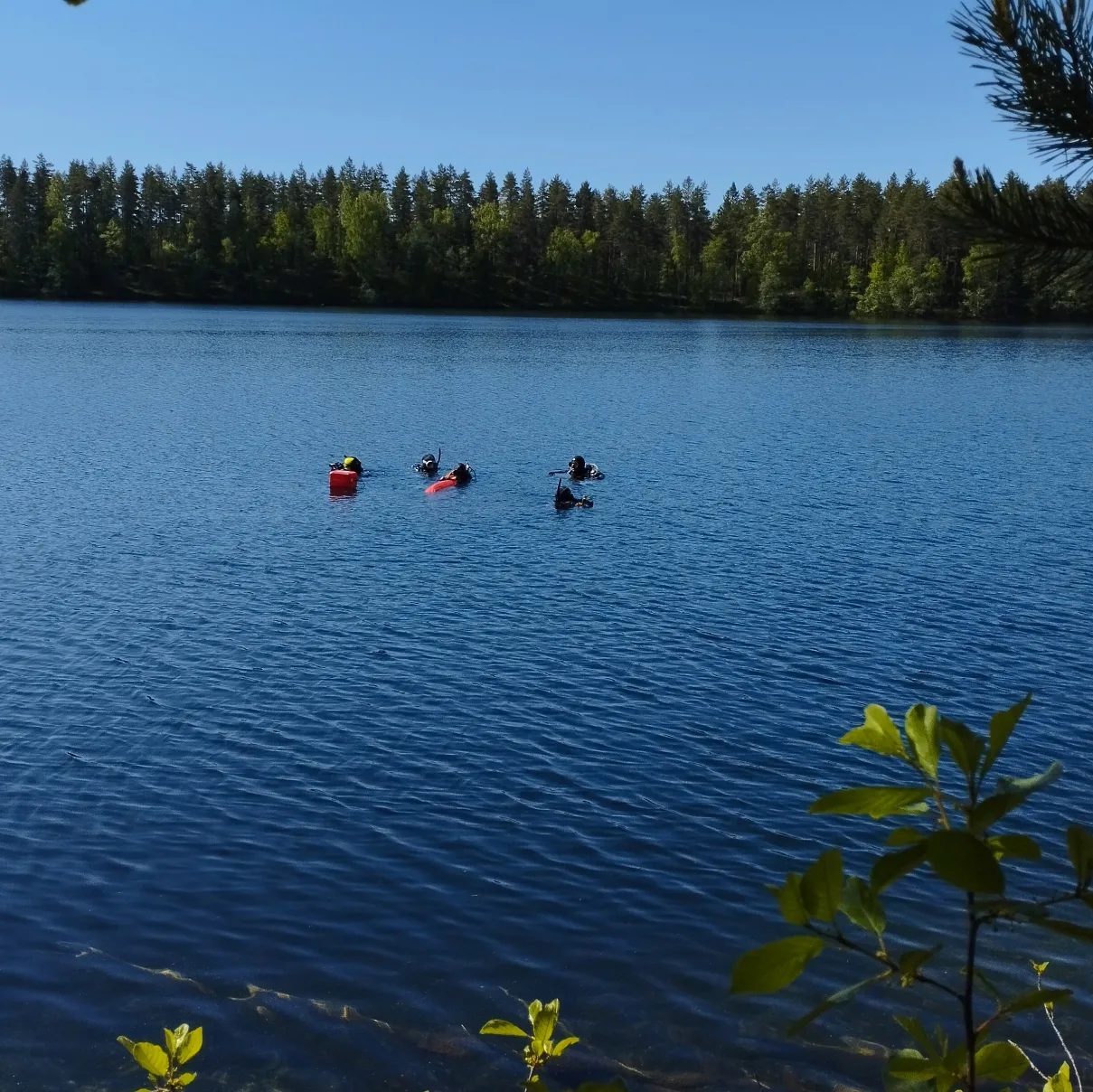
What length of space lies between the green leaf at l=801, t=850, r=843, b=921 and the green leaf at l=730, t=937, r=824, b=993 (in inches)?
2.1

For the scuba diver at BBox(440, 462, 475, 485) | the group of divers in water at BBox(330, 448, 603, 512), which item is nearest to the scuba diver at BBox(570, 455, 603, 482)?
the group of divers in water at BBox(330, 448, 603, 512)

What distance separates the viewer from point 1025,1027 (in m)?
11.5

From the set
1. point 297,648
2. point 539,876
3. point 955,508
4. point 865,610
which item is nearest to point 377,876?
point 539,876

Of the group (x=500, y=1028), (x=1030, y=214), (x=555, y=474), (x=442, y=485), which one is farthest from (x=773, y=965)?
(x=555, y=474)

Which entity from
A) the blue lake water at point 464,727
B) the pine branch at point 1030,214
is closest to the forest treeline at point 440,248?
the blue lake water at point 464,727

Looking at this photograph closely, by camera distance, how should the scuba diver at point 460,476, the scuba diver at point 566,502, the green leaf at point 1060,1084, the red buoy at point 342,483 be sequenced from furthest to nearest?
the scuba diver at point 460,476, the red buoy at point 342,483, the scuba diver at point 566,502, the green leaf at point 1060,1084

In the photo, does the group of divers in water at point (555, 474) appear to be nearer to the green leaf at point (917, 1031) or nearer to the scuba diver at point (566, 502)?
the scuba diver at point (566, 502)

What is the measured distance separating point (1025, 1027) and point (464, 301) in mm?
160341

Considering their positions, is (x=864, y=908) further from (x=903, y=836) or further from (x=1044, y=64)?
(x=1044, y=64)

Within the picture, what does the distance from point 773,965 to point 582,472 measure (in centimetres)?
4074

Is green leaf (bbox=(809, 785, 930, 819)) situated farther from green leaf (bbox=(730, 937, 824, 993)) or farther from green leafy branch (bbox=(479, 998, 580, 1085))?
green leafy branch (bbox=(479, 998, 580, 1085))

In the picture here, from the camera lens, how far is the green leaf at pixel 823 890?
201cm

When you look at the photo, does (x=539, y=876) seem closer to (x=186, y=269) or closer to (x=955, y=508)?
(x=955, y=508)

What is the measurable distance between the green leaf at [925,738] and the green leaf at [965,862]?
1.07 feet
